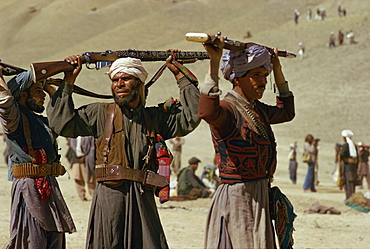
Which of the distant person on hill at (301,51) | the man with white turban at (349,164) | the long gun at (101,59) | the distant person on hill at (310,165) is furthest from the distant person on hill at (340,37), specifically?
the long gun at (101,59)

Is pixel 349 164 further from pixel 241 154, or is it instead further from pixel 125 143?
pixel 241 154

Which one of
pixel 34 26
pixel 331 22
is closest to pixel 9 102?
pixel 331 22

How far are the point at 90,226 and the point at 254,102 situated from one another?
1.49 m

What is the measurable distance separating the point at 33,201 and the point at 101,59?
1487 millimetres

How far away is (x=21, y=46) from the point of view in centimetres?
9269

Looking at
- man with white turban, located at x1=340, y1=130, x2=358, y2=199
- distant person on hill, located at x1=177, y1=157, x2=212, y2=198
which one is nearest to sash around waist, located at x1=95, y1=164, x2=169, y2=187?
distant person on hill, located at x1=177, y1=157, x2=212, y2=198

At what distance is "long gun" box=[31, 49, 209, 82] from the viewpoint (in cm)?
539

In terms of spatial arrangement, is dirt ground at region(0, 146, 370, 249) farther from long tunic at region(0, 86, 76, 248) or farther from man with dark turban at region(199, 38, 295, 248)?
man with dark turban at region(199, 38, 295, 248)

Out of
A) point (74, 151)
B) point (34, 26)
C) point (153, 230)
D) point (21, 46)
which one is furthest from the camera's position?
point (34, 26)

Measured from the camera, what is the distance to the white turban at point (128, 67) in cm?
543

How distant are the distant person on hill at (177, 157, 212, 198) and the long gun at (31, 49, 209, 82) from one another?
9766 mm

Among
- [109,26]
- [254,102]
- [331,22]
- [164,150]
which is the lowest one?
[164,150]

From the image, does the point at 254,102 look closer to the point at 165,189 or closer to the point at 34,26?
the point at 165,189

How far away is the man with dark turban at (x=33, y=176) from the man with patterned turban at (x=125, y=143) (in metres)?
1.01
